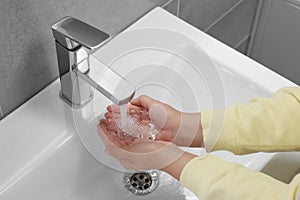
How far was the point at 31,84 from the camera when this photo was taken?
647mm

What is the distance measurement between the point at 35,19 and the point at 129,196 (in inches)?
11.0

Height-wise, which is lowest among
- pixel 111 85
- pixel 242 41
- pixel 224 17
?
pixel 242 41

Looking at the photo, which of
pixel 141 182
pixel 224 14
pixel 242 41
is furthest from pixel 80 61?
pixel 242 41

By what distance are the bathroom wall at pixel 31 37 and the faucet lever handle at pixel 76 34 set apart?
39 millimetres

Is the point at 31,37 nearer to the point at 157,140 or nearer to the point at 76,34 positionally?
the point at 76,34

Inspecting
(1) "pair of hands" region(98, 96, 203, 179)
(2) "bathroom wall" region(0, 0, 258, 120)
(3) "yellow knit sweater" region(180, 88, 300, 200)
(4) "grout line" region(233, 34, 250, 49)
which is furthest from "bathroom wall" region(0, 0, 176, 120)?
(4) "grout line" region(233, 34, 250, 49)

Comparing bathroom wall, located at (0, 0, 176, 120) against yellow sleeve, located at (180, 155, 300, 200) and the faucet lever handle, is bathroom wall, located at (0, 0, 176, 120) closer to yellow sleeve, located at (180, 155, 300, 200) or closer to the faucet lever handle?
the faucet lever handle

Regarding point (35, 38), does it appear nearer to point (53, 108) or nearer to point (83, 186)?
point (53, 108)

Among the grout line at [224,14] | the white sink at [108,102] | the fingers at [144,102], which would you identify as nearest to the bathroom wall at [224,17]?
the grout line at [224,14]

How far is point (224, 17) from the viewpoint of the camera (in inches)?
39.4

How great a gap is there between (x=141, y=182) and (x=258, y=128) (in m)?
0.19

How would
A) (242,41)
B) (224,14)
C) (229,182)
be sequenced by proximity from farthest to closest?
(242,41), (224,14), (229,182)

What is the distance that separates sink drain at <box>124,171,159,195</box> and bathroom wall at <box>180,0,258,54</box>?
1.04 ft

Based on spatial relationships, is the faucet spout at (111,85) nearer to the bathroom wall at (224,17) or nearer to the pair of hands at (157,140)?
the pair of hands at (157,140)
